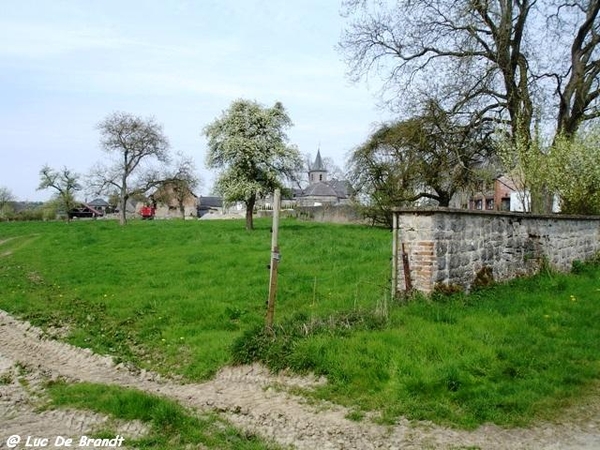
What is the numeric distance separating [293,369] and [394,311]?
2242 millimetres

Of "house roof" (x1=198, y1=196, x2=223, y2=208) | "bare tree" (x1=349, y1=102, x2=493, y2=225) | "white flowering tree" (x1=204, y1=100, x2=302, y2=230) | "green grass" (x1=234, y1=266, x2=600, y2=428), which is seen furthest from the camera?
"house roof" (x1=198, y1=196, x2=223, y2=208)

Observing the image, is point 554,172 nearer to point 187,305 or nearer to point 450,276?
point 450,276

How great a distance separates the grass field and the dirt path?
0.73ft

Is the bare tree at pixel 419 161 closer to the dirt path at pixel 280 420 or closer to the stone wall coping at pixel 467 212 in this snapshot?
the stone wall coping at pixel 467 212

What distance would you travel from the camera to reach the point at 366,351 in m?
6.78

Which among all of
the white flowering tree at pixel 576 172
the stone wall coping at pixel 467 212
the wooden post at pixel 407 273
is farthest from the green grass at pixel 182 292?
the white flowering tree at pixel 576 172

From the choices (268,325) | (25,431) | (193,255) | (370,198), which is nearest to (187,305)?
(268,325)

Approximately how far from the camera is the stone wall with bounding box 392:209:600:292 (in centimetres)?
858

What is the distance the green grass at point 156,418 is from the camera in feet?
15.9

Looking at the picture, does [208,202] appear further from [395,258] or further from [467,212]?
[395,258]

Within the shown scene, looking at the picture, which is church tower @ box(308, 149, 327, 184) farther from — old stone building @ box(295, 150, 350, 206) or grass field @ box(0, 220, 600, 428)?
grass field @ box(0, 220, 600, 428)

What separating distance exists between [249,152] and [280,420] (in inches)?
1052

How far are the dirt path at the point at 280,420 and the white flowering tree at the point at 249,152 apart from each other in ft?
79.9

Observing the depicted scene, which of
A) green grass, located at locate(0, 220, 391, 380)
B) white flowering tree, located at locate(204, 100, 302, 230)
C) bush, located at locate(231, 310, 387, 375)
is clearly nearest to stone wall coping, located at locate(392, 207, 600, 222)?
green grass, located at locate(0, 220, 391, 380)
